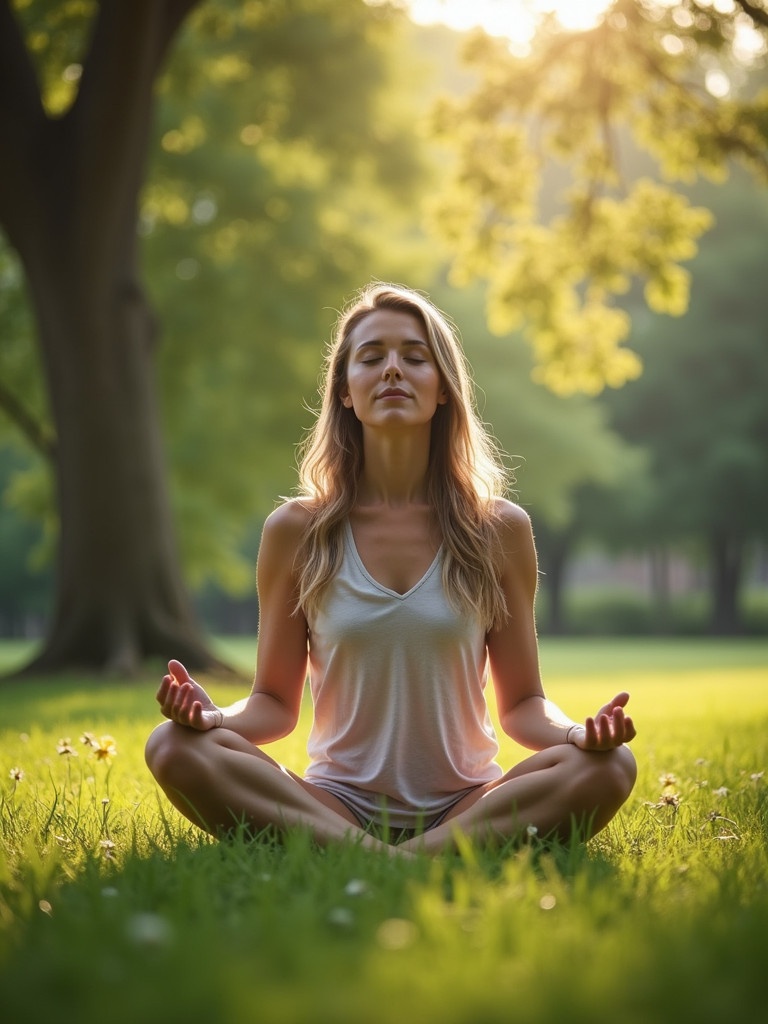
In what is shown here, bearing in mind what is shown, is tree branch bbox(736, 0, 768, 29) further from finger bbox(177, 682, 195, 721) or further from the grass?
finger bbox(177, 682, 195, 721)

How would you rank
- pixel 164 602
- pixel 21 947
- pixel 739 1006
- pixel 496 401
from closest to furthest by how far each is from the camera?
pixel 739 1006, pixel 21 947, pixel 164 602, pixel 496 401

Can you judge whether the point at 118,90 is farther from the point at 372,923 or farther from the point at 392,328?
the point at 372,923

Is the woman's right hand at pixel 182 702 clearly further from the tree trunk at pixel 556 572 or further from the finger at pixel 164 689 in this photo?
the tree trunk at pixel 556 572

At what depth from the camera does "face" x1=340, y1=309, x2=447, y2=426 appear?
3910mm

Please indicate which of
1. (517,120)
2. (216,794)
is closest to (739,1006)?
(216,794)

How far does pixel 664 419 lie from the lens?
3869cm

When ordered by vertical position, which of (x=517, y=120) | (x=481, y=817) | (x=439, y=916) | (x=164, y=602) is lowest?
(x=164, y=602)

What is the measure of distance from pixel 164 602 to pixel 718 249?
31500 mm

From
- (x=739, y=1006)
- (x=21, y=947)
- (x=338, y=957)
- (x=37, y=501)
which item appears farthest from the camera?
(x=37, y=501)

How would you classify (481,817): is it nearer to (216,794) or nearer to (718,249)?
(216,794)

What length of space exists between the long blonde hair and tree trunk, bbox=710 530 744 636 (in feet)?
121

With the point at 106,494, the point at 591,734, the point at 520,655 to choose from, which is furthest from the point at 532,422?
the point at 591,734

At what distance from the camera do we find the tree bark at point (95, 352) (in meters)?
11.2

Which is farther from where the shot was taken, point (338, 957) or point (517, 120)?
point (517, 120)
